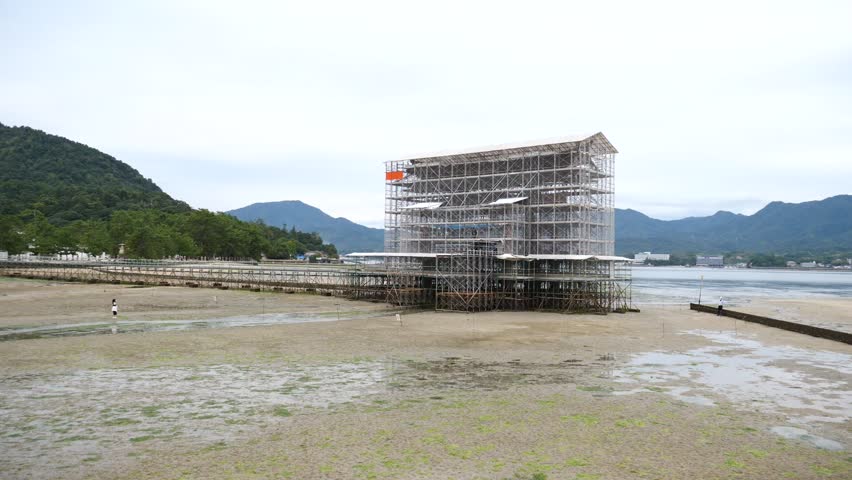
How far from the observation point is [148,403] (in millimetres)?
15641

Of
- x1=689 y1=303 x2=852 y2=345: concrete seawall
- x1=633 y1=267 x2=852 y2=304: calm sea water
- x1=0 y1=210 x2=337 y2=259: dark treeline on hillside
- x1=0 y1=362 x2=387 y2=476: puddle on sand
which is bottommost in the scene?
x1=633 y1=267 x2=852 y2=304: calm sea water

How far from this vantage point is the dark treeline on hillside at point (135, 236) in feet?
350

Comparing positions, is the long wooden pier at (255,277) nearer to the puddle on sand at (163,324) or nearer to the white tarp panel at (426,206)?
the white tarp panel at (426,206)

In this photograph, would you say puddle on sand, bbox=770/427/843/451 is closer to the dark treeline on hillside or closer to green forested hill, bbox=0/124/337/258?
the dark treeline on hillside

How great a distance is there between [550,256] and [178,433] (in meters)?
40.8

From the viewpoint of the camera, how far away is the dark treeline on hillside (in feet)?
350

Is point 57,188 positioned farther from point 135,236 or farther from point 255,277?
point 255,277

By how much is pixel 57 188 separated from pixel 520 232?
16369 cm

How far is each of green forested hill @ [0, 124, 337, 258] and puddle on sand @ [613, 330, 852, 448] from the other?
4094 inches

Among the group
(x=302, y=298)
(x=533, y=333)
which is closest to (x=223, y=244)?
(x=302, y=298)

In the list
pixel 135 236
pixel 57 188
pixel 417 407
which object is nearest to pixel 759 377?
pixel 417 407

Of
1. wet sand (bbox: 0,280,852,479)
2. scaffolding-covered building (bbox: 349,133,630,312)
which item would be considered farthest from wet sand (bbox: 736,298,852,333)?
scaffolding-covered building (bbox: 349,133,630,312)

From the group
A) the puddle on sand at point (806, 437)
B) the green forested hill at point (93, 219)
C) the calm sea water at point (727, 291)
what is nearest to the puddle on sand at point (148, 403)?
the puddle on sand at point (806, 437)

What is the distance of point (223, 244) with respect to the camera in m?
135
